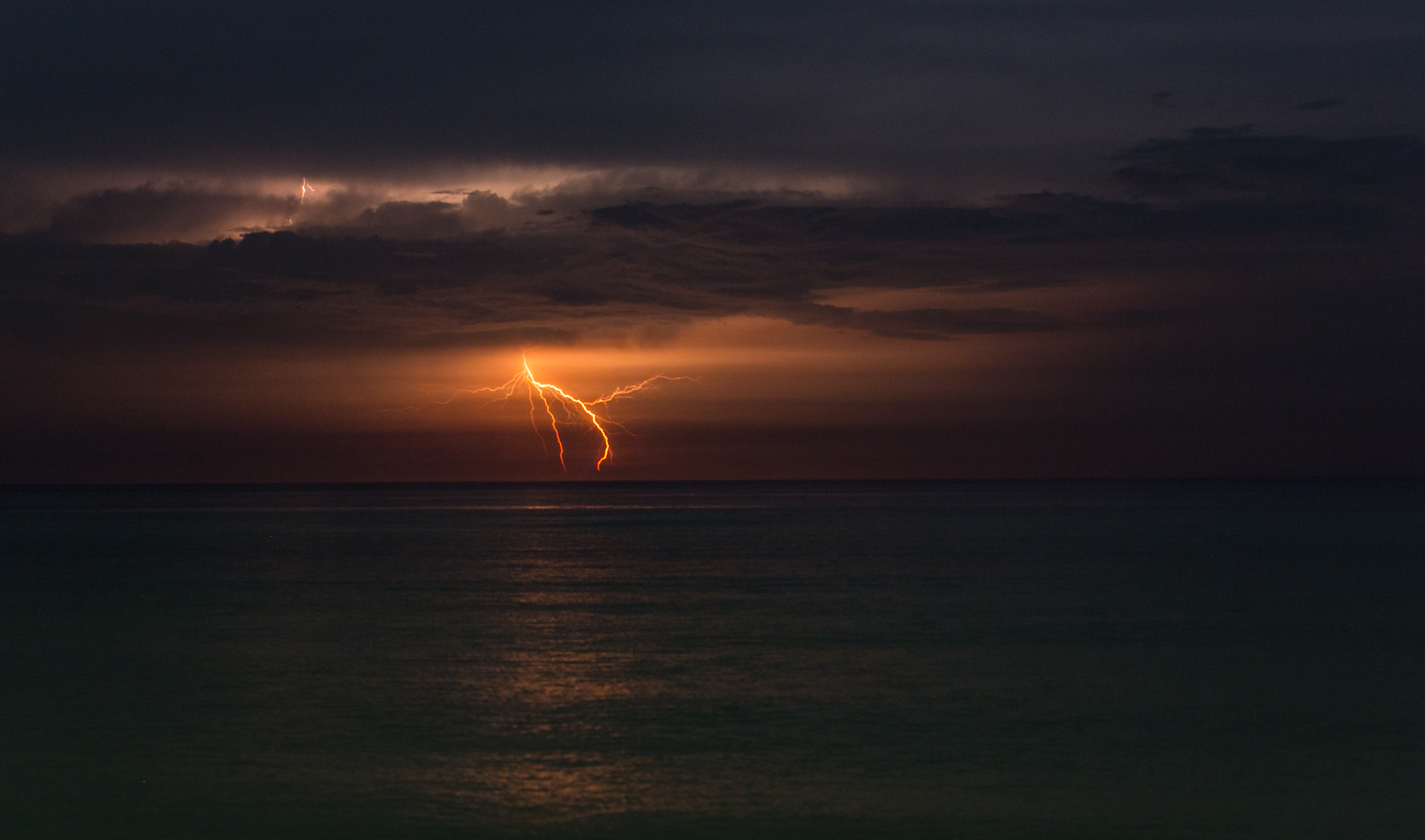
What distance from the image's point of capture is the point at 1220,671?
1803cm

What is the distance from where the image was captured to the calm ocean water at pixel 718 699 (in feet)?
35.6

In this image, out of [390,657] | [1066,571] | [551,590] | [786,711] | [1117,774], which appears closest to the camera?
[1117,774]

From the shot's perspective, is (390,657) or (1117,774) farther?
(390,657)

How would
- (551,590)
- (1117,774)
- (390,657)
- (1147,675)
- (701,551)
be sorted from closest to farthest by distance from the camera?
(1117,774), (1147,675), (390,657), (551,590), (701,551)

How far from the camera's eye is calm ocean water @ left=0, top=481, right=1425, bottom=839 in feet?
35.6

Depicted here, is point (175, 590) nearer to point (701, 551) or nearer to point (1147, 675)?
point (701, 551)

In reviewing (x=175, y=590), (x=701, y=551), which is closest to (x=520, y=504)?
(x=701, y=551)

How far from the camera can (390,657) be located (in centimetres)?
1966

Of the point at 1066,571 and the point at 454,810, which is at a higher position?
the point at 454,810

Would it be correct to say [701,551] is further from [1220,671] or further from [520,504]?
[520,504]

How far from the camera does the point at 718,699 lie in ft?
52.3

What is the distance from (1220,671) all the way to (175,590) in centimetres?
2613

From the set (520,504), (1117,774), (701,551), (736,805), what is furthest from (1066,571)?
(520,504)

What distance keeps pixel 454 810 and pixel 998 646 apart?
12556mm
